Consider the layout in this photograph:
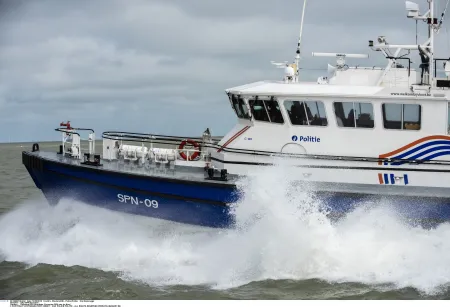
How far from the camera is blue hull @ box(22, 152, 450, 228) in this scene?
8.99 meters

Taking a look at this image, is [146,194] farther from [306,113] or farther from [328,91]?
[328,91]

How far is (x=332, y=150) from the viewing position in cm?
942

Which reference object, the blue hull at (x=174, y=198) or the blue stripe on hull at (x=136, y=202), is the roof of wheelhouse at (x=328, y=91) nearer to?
the blue hull at (x=174, y=198)

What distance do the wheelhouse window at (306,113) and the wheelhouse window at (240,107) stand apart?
Answer: 0.67 m

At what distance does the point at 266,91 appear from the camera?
961cm

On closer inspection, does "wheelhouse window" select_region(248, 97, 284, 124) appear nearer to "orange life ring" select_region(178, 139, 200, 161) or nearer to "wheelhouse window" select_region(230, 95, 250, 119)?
"wheelhouse window" select_region(230, 95, 250, 119)

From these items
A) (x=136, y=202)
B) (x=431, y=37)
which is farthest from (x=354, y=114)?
(x=136, y=202)

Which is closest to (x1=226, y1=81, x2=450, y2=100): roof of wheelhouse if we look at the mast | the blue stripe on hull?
the mast

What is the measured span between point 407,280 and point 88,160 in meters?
5.26

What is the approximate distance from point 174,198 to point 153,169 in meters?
0.80

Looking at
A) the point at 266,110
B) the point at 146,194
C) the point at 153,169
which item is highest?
the point at 266,110

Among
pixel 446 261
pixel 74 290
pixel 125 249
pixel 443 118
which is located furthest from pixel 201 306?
pixel 443 118

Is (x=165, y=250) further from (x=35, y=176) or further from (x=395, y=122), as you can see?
(x=395, y=122)

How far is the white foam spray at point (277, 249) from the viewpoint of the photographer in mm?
8688
